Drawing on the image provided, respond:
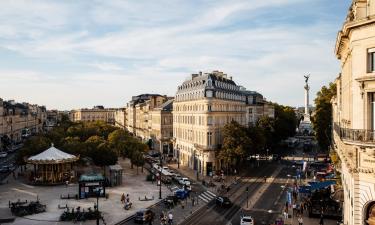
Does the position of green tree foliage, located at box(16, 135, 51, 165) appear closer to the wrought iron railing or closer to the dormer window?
the wrought iron railing

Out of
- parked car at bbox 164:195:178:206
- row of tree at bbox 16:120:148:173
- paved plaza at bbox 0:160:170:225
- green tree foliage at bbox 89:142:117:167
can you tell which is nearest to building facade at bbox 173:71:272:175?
row of tree at bbox 16:120:148:173

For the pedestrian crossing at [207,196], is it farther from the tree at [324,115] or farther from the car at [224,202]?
the tree at [324,115]

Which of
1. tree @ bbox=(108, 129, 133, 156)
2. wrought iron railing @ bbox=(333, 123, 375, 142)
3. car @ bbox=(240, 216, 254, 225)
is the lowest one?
car @ bbox=(240, 216, 254, 225)

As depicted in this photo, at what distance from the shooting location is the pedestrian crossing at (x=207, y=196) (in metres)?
48.4

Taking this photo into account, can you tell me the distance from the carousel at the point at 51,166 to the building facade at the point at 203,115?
19.2m

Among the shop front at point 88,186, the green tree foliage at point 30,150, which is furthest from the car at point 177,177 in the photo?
the green tree foliage at point 30,150

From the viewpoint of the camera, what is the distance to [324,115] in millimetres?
72750

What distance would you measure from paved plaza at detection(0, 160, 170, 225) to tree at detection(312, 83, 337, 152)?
32.0 meters

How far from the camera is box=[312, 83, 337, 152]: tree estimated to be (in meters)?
72.7

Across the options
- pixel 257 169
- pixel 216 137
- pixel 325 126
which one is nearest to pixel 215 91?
pixel 216 137

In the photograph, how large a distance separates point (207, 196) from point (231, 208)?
662cm

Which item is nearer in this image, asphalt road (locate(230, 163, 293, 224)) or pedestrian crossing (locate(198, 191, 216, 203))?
asphalt road (locate(230, 163, 293, 224))

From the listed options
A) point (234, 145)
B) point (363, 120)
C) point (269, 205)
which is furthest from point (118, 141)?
point (363, 120)

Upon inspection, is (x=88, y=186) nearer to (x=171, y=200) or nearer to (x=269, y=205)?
(x=171, y=200)
